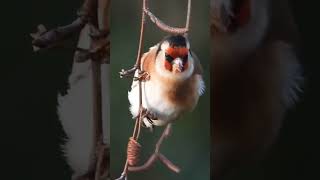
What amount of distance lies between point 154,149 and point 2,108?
418 mm

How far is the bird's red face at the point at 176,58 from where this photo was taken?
46.4 inches

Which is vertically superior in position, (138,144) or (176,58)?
(176,58)

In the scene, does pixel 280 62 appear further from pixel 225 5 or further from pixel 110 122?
pixel 110 122

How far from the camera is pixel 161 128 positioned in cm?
123

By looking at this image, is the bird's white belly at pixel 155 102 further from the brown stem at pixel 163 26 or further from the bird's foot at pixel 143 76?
the brown stem at pixel 163 26

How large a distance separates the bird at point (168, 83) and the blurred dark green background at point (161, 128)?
0.05ft

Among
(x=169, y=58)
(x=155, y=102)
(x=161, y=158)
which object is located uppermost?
(x=169, y=58)

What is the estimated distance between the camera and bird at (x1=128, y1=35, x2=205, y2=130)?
1.18 meters

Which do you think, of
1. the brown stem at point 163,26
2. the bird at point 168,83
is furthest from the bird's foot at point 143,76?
the brown stem at point 163,26

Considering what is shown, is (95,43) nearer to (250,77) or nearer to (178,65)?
(178,65)

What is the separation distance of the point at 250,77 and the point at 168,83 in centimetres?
22

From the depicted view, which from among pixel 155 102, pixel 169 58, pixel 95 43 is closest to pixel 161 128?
pixel 155 102

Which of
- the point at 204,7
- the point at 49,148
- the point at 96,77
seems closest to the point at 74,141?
the point at 49,148


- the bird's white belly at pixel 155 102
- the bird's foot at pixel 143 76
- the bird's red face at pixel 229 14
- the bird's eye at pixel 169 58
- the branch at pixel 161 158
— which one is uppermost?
the bird's red face at pixel 229 14
